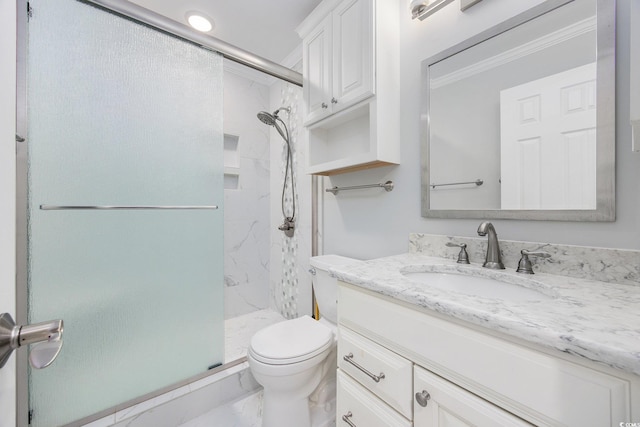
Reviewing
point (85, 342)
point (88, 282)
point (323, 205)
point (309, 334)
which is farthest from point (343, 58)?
point (85, 342)

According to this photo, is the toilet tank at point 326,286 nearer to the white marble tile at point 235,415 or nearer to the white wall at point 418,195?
the white wall at point 418,195

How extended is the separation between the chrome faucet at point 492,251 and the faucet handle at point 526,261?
6cm

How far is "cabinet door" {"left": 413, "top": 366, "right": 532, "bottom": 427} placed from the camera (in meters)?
0.50

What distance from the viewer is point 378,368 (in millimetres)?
727

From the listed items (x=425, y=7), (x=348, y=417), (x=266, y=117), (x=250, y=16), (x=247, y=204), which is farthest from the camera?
(x=247, y=204)

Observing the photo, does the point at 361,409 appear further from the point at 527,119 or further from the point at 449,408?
the point at 527,119

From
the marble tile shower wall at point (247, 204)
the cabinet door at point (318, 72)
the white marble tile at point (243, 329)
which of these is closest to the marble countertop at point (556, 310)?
the cabinet door at point (318, 72)

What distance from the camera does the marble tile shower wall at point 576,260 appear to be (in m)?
0.69

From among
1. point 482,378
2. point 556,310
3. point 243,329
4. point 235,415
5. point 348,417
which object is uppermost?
point 556,310

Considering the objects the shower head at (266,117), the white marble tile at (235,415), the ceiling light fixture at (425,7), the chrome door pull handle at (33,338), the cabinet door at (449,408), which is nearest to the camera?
the chrome door pull handle at (33,338)

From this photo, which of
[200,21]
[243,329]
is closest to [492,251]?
[243,329]

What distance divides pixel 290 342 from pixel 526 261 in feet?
3.31

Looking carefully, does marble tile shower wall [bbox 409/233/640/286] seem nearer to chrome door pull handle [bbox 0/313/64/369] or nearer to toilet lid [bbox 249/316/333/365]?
toilet lid [bbox 249/316/333/365]

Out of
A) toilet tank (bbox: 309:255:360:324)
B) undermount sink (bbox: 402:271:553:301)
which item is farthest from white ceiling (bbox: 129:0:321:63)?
undermount sink (bbox: 402:271:553:301)
